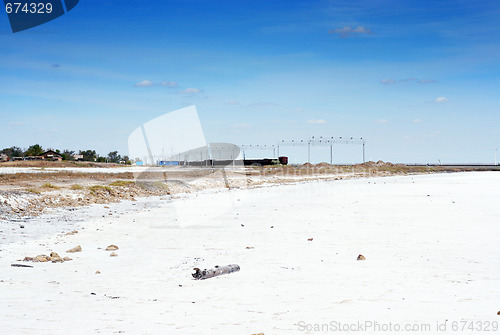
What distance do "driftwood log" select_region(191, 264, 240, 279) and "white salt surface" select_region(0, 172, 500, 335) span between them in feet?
0.46

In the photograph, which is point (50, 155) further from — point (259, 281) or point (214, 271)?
point (259, 281)

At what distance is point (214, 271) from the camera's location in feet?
25.9

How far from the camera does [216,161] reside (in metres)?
126

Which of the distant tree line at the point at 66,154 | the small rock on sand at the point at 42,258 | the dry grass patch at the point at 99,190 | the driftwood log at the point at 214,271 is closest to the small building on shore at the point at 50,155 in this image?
the distant tree line at the point at 66,154

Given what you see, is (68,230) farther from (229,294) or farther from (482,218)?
(482,218)

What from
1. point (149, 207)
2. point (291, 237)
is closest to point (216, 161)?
point (149, 207)

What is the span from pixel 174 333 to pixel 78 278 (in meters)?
3.24

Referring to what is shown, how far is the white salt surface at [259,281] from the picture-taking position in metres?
5.63

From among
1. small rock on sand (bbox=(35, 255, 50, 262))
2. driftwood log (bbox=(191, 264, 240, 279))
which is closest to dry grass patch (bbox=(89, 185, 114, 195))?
small rock on sand (bbox=(35, 255, 50, 262))

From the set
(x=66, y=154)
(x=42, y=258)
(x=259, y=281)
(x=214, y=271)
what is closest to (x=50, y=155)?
(x=66, y=154)

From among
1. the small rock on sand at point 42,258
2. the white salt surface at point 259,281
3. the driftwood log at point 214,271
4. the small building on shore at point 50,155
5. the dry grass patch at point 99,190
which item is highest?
the small building on shore at point 50,155

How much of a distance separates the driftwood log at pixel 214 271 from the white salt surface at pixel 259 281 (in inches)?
5.6

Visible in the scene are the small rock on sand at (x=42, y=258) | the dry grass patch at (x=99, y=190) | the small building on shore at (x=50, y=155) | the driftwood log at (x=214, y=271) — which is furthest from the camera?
the small building on shore at (x=50, y=155)

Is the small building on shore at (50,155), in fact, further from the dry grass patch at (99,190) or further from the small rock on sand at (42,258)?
the small rock on sand at (42,258)
